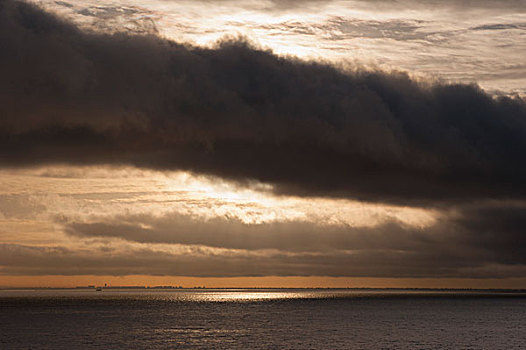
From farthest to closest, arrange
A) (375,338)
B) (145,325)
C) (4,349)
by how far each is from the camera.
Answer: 1. (145,325)
2. (375,338)
3. (4,349)

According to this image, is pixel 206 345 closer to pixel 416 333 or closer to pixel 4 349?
pixel 4 349

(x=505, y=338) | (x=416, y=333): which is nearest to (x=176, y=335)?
(x=416, y=333)

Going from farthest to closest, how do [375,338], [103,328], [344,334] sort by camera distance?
[103,328], [344,334], [375,338]

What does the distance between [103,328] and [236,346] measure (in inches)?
2181

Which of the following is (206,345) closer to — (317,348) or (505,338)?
(317,348)

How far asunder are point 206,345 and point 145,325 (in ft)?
191

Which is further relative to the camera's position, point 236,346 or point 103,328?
point 103,328

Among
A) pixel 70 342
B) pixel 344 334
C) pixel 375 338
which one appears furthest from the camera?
pixel 344 334

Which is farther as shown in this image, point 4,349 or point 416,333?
point 416,333

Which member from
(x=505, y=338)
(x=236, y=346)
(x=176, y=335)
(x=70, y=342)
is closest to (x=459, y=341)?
(x=505, y=338)

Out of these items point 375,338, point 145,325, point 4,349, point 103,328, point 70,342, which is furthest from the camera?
point 145,325

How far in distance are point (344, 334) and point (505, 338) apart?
34297 mm

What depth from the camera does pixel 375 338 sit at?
147 m

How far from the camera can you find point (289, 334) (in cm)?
15600
